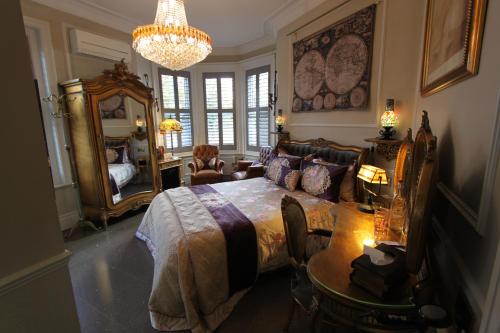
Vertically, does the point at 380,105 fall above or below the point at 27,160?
above

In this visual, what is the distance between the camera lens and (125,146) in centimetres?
380

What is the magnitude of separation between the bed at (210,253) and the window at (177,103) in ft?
10.3

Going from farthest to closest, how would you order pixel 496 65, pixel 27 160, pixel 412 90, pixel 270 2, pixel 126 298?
pixel 270 2
pixel 412 90
pixel 126 298
pixel 27 160
pixel 496 65

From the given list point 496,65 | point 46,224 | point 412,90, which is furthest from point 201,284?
point 412,90

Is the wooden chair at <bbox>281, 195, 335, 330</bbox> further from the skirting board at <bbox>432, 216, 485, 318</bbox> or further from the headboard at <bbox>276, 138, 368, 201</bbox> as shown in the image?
the headboard at <bbox>276, 138, 368, 201</bbox>

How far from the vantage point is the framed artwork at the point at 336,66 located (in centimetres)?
276

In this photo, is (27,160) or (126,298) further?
(126,298)

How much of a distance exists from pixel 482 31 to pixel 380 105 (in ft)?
6.27

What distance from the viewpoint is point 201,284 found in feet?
6.05

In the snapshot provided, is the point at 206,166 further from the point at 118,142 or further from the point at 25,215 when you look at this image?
the point at 25,215

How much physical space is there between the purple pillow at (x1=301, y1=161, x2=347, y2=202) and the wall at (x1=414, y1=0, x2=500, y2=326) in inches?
56.5

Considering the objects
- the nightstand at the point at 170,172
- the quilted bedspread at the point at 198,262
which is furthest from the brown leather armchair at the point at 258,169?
the quilted bedspread at the point at 198,262

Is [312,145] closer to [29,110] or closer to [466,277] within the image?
[466,277]

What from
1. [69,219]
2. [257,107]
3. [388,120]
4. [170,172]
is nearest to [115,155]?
[69,219]
